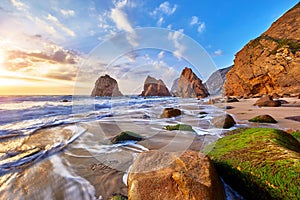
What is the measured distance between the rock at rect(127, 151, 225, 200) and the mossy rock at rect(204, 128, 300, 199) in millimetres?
274

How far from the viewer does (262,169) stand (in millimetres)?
1690

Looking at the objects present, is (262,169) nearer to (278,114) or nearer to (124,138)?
(124,138)

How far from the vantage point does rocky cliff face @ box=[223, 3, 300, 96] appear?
67.3 ft

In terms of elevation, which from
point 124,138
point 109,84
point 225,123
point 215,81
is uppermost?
point 215,81

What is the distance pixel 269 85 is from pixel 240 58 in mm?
8124

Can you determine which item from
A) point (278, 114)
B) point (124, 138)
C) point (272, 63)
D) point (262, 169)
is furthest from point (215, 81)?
point (272, 63)

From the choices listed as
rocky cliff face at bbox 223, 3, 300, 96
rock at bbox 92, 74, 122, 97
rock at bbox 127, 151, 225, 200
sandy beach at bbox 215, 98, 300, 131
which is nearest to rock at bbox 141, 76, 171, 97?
rock at bbox 92, 74, 122, 97

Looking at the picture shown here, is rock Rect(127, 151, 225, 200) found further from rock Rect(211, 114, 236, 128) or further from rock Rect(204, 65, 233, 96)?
rock Rect(211, 114, 236, 128)

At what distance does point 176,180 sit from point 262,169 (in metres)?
0.96

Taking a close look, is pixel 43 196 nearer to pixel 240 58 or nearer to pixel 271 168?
pixel 271 168

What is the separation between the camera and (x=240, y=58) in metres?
29.3

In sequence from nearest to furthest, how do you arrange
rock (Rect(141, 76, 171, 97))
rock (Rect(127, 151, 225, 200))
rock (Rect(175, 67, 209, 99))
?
rock (Rect(127, 151, 225, 200)) < rock (Rect(141, 76, 171, 97)) < rock (Rect(175, 67, 209, 99))

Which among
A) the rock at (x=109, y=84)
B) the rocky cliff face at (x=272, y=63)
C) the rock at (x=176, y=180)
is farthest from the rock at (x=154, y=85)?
the rocky cliff face at (x=272, y=63)

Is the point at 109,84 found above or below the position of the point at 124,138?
above
